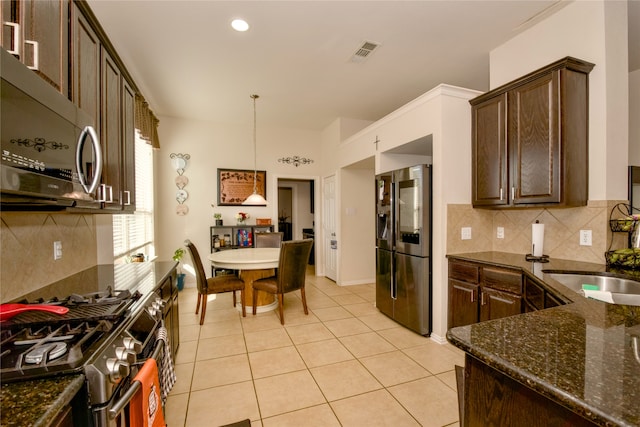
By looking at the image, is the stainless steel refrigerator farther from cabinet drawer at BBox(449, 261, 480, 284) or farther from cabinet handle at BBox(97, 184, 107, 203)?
cabinet handle at BBox(97, 184, 107, 203)

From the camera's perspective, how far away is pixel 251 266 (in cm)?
325

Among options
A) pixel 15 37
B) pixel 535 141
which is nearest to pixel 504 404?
pixel 15 37

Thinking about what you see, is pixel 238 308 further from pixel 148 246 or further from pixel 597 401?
pixel 597 401

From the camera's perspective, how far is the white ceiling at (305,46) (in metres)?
2.33

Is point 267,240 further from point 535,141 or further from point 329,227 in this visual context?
point 535,141

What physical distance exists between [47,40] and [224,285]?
8.97 feet

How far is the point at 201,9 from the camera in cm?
232

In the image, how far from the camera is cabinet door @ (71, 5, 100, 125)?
57.7 inches

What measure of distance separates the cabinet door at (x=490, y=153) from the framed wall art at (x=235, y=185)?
3680mm

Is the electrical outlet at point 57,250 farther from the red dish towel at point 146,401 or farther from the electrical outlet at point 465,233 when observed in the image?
the electrical outlet at point 465,233

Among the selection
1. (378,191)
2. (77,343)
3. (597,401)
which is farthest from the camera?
(378,191)

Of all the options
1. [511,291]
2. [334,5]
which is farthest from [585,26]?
[511,291]

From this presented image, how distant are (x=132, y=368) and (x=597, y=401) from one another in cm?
137

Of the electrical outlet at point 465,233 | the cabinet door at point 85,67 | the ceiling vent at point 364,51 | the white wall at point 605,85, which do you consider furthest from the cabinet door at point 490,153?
the cabinet door at point 85,67
